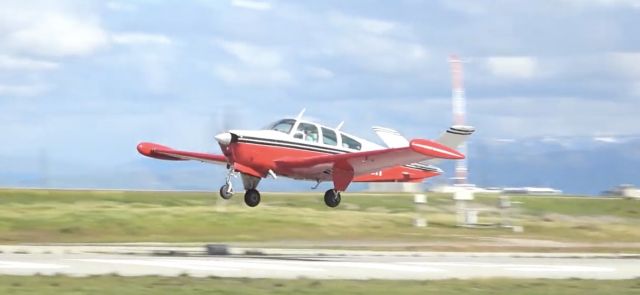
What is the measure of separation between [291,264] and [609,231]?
42816 millimetres

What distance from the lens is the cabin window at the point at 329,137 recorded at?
44.4m

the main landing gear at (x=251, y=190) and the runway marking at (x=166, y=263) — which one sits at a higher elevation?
the main landing gear at (x=251, y=190)

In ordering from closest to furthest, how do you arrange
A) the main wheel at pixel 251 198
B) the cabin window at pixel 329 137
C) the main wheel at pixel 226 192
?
the main wheel at pixel 226 192, the cabin window at pixel 329 137, the main wheel at pixel 251 198

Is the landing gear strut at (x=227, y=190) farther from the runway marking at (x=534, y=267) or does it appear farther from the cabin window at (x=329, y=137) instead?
the runway marking at (x=534, y=267)

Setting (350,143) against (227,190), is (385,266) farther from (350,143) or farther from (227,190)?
(350,143)

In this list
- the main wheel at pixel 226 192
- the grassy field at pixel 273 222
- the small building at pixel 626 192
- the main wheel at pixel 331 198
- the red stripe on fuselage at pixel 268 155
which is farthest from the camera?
the small building at pixel 626 192

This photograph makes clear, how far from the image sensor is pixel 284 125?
44.5 metres

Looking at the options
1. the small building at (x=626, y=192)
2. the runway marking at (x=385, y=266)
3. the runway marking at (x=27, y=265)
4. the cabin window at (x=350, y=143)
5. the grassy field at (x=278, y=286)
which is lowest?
the grassy field at (x=278, y=286)

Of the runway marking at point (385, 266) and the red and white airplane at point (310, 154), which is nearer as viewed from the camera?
the runway marking at point (385, 266)

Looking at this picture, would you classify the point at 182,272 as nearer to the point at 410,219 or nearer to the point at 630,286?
the point at 630,286

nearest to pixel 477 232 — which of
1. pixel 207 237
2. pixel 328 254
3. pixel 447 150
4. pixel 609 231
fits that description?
pixel 609 231

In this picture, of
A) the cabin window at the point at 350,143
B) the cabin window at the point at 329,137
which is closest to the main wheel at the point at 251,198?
the cabin window at the point at 329,137

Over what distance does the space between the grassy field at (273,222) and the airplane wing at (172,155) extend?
12347 millimetres

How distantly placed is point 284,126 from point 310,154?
1425mm
